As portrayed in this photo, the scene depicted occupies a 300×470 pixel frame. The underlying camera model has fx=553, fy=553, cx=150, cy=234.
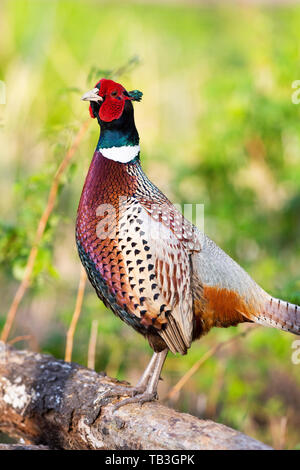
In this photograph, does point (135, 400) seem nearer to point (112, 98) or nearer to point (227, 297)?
point (227, 297)

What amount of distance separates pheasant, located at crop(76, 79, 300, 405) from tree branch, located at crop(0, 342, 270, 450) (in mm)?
154

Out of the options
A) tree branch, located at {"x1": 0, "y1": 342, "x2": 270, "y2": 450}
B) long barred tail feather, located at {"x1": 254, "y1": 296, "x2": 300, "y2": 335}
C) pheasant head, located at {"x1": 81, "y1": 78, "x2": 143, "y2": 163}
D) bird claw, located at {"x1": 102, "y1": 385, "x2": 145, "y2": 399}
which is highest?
pheasant head, located at {"x1": 81, "y1": 78, "x2": 143, "y2": 163}

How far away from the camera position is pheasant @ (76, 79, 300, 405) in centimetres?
279

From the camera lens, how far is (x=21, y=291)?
147 inches

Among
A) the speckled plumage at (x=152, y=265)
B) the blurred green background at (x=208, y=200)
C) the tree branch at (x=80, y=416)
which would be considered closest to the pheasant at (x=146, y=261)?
the speckled plumage at (x=152, y=265)

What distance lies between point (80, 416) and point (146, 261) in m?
0.88

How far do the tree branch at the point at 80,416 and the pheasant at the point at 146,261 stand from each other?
154 millimetres

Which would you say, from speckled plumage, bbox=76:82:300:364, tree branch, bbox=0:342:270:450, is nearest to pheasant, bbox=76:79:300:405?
speckled plumage, bbox=76:82:300:364

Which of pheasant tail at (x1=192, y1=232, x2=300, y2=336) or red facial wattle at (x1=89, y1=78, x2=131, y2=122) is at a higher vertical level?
Result: red facial wattle at (x1=89, y1=78, x2=131, y2=122)

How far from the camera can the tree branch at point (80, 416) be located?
7.91 feet

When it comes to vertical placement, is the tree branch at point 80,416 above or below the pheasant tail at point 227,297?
below

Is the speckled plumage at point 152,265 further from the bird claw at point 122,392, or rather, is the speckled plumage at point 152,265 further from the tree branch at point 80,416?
the tree branch at point 80,416

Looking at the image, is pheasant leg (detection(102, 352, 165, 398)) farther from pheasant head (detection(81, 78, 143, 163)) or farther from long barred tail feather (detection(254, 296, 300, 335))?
pheasant head (detection(81, 78, 143, 163))
